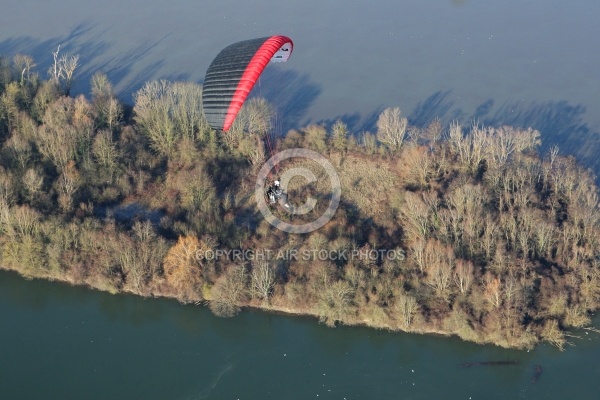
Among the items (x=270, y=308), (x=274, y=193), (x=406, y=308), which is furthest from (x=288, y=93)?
(x=406, y=308)

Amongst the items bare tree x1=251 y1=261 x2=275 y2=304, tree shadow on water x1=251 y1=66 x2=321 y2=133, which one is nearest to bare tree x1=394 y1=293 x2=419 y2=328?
bare tree x1=251 y1=261 x2=275 y2=304

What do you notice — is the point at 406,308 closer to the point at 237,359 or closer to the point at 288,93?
the point at 237,359

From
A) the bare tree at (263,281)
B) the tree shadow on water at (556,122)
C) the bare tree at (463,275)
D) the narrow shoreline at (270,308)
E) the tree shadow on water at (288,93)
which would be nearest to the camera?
Answer: the narrow shoreline at (270,308)

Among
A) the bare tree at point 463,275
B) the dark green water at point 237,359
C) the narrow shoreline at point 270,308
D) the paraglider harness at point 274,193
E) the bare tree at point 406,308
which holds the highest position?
the paraglider harness at point 274,193

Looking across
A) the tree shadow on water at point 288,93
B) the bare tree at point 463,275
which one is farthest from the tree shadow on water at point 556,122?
the bare tree at point 463,275

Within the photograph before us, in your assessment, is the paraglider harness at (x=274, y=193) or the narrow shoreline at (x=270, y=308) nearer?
the narrow shoreline at (x=270, y=308)

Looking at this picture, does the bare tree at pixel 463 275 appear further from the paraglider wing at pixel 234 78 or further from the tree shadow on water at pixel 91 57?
the tree shadow on water at pixel 91 57

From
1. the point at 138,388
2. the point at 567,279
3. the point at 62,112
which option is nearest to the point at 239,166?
the point at 62,112
